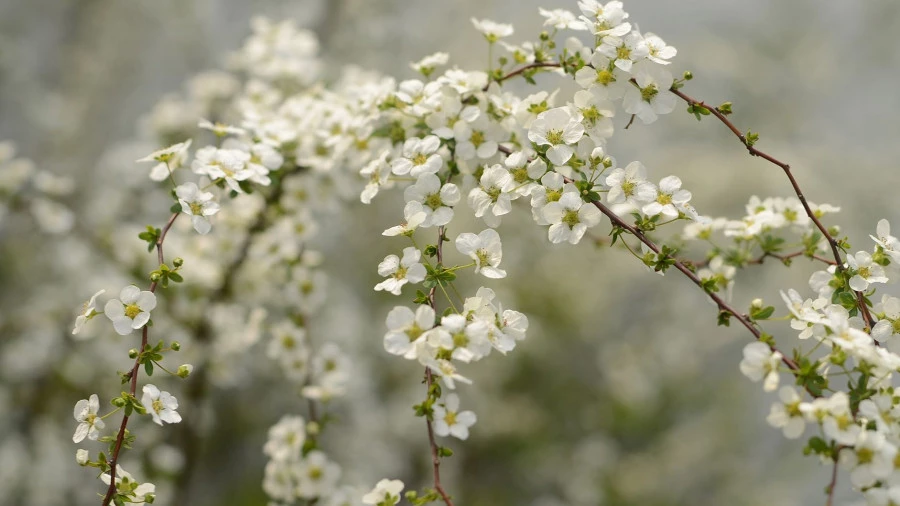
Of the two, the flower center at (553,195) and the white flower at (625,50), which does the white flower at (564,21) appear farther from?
the flower center at (553,195)

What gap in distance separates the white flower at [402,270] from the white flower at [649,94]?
24 cm

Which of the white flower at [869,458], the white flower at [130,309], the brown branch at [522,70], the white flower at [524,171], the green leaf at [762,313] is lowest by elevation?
the white flower at [869,458]

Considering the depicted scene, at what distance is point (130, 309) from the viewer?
2.14 ft

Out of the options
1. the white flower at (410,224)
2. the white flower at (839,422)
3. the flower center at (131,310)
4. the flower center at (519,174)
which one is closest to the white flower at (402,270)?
the white flower at (410,224)

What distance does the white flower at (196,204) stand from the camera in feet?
2.27

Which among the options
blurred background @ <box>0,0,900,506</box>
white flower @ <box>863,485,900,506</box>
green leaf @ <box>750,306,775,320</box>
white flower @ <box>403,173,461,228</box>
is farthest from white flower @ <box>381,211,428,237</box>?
blurred background @ <box>0,0,900,506</box>

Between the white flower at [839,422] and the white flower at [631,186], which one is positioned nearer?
the white flower at [839,422]

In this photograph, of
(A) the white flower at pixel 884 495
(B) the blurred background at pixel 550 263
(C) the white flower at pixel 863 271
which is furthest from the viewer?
(B) the blurred background at pixel 550 263

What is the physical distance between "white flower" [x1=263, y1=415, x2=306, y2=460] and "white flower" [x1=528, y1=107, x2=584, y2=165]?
0.51 meters

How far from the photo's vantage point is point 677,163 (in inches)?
85.8

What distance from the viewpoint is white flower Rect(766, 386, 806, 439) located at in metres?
0.59

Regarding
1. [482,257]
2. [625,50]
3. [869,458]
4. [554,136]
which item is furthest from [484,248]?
[869,458]

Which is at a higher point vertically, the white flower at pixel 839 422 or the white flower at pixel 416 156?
→ the white flower at pixel 416 156

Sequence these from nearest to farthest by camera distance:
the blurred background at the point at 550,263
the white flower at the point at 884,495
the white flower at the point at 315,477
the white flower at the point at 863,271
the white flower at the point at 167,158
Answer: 1. the white flower at the point at 884,495
2. the white flower at the point at 863,271
3. the white flower at the point at 167,158
4. the white flower at the point at 315,477
5. the blurred background at the point at 550,263
